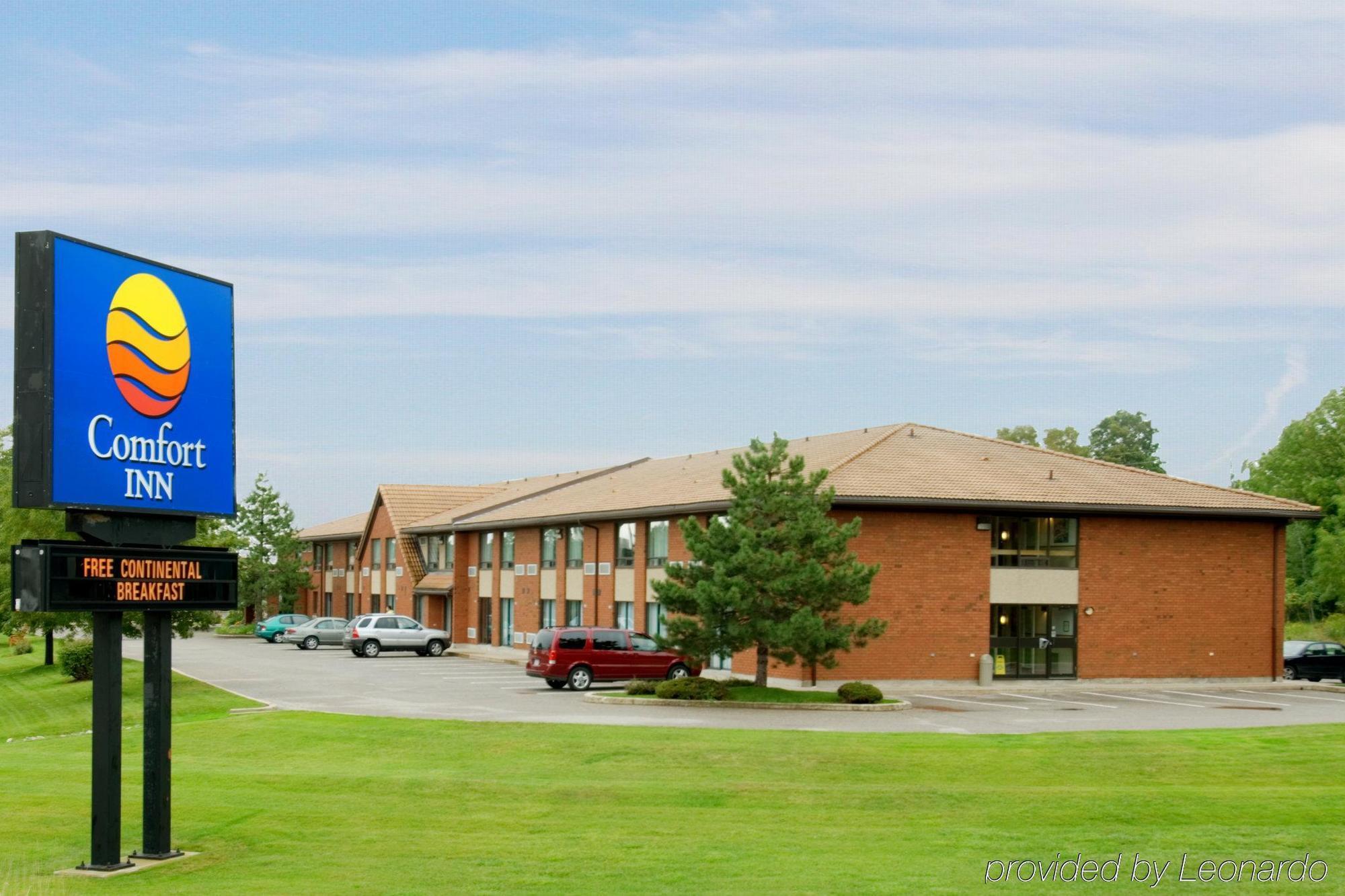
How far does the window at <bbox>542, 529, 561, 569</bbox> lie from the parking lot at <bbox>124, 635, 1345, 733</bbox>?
634 cm

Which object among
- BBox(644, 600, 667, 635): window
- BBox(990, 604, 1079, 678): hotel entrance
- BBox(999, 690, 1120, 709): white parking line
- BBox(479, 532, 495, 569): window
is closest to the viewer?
BBox(999, 690, 1120, 709): white parking line

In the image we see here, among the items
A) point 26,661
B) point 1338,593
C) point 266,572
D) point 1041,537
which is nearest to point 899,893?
point 1041,537

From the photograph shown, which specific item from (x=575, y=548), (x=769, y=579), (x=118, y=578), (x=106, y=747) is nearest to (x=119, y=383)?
(x=118, y=578)

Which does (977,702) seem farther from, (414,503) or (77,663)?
(414,503)

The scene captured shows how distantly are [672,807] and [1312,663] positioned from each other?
34990 millimetres

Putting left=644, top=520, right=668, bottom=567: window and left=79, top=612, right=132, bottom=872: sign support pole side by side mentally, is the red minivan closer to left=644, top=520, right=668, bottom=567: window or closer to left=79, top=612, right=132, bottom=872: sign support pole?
left=644, top=520, right=668, bottom=567: window

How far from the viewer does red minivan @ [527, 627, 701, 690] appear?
39.7 meters

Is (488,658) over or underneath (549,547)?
underneath

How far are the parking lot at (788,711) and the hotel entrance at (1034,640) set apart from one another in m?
0.96

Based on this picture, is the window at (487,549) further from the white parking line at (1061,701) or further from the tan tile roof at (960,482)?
the white parking line at (1061,701)

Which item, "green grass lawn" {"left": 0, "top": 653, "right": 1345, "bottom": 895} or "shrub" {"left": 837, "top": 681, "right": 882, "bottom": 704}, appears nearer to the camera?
"green grass lawn" {"left": 0, "top": 653, "right": 1345, "bottom": 895}

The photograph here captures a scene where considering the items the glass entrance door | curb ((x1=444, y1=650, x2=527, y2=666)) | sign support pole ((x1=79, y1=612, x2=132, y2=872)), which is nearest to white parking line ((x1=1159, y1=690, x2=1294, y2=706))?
curb ((x1=444, y1=650, x2=527, y2=666))

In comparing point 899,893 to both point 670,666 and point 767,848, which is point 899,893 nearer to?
point 767,848

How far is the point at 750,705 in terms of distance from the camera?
110ft
